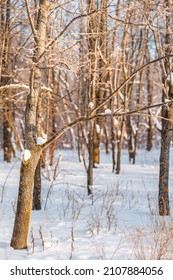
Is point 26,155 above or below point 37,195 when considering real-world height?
above

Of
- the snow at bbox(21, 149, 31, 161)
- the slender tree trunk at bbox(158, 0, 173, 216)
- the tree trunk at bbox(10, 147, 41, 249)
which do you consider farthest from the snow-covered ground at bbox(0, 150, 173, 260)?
the snow at bbox(21, 149, 31, 161)

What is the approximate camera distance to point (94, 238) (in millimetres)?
5570

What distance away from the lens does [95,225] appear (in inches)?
244

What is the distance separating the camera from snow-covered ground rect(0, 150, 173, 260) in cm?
486

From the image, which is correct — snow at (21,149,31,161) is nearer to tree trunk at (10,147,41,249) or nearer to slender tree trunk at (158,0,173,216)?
tree trunk at (10,147,41,249)

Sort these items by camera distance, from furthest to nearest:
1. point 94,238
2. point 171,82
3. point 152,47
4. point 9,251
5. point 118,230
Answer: point 152,47 < point 171,82 < point 118,230 < point 94,238 < point 9,251

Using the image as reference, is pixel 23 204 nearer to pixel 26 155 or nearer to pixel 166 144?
pixel 26 155

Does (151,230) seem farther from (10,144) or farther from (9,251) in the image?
(10,144)

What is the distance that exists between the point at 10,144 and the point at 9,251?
11482mm

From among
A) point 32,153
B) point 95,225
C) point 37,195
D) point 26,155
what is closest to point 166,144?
point 95,225

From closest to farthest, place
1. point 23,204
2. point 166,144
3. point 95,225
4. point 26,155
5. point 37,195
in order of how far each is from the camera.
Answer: point 26,155 → point 23,204 → point 95,225 → point 166,144 → point 37,195

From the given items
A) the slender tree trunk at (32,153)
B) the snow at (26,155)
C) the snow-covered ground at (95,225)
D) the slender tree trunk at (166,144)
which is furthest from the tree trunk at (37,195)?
the snow at (26,155)

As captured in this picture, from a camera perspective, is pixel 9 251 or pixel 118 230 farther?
pixel 118 230
